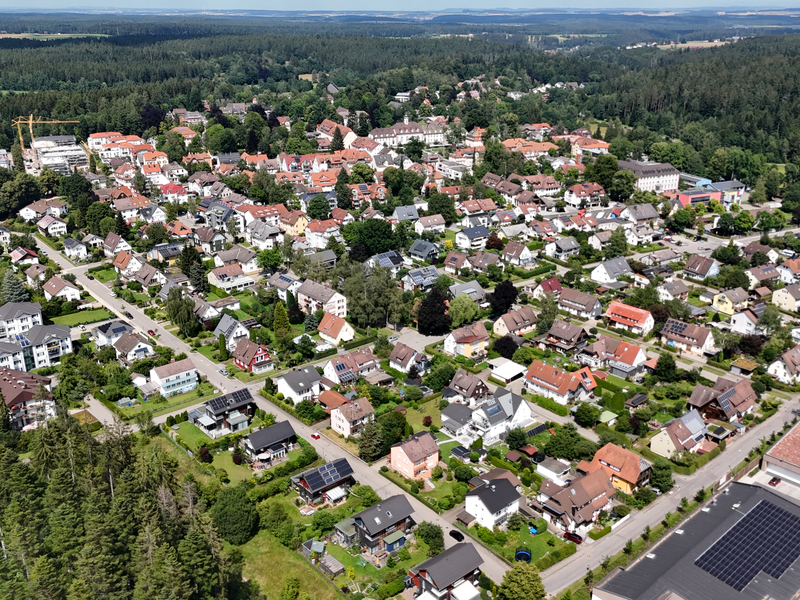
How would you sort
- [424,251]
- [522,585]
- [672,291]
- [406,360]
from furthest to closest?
[424,251]
[672,291]
[406,360]
[522,585]

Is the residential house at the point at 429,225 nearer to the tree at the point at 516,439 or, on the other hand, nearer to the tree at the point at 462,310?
the tree at the point at 462,310

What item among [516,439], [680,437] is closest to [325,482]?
[516,439]

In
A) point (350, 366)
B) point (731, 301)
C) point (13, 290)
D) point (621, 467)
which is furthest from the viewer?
point (731, 301)

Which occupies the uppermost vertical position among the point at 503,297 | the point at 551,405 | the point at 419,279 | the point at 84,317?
the point at 503,297

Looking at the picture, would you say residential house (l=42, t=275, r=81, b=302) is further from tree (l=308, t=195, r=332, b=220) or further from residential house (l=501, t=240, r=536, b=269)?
residential house (l=501, t=240, r=536, b=269)

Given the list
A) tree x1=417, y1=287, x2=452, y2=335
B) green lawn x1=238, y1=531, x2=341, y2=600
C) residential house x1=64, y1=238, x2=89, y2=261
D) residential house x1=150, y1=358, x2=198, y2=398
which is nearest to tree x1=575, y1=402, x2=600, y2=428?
tree x1=417, y1=287, x2=452, y2=335

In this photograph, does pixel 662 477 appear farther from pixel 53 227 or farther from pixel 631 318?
pixel 53 227

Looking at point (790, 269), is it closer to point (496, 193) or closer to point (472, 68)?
point (496, 193)
